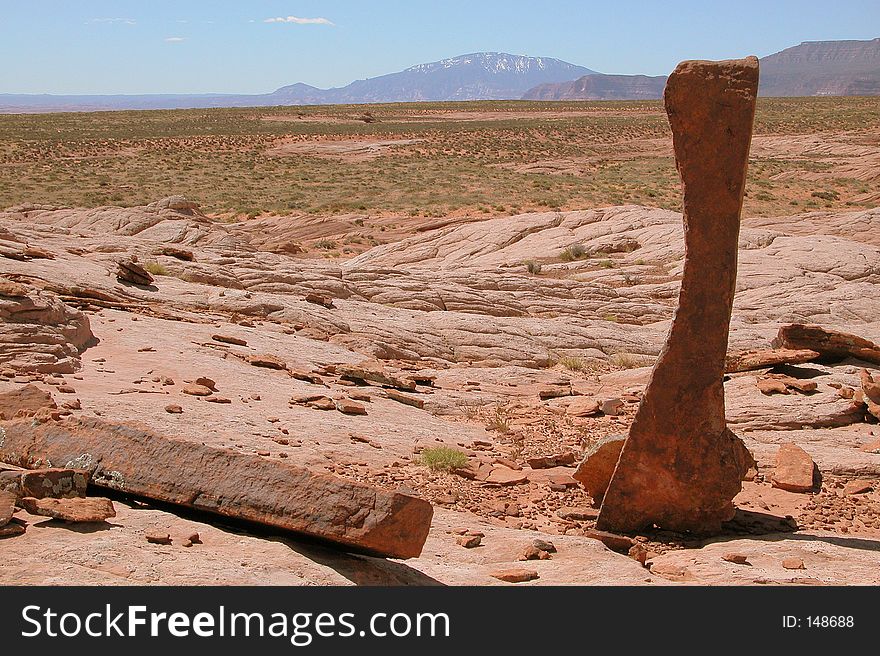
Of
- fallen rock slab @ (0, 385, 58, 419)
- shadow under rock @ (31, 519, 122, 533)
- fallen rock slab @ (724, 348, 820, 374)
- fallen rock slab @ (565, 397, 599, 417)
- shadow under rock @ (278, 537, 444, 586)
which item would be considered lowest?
fallen rock slab @ (565, 397, 599, 417)

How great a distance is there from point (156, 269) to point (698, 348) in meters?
12.5

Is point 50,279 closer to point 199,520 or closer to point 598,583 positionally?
point 199,520

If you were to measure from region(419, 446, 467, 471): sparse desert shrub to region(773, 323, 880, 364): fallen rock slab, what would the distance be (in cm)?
655

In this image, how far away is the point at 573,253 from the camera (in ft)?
81.3

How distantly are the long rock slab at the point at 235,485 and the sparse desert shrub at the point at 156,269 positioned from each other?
1136 centimetres

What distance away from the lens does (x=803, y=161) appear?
2035 inches

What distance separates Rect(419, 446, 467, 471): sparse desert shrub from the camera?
8992 mm

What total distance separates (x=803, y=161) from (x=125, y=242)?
43.9 m

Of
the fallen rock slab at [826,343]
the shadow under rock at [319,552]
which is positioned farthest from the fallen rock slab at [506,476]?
the fallen rock slab at [826,343]

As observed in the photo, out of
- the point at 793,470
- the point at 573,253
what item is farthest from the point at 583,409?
the point at 573,253

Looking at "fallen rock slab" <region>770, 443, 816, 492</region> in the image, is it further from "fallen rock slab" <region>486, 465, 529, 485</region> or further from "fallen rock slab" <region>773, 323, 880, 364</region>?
"fallen rock slab" <region>773, 323, 880, 364</region>

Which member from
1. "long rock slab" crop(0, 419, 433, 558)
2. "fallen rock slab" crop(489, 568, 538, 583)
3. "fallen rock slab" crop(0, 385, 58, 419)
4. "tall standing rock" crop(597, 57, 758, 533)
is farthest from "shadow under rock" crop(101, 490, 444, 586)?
"tall standing rock" crop(597, 57, 758, 533)

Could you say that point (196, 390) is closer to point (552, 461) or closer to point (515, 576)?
point (552, 461)

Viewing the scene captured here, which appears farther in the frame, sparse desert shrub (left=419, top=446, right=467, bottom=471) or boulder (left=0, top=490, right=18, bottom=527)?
sparse desert shrub (left=419, top=446, right=467, bottom=471)
